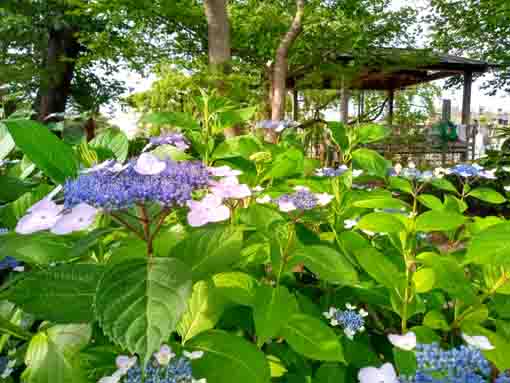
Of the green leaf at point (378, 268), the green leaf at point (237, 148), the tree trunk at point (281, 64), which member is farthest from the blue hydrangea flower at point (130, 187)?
the tree trunk at point (281, 64)

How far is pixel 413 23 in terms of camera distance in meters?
10.8

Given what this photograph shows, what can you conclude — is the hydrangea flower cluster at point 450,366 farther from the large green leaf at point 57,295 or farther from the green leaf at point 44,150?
the green leaf at point 44,150

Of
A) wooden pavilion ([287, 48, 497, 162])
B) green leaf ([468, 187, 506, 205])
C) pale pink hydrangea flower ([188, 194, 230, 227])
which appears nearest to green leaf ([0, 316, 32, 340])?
pale pink hydrangea flower ([188, 194, 230, 227])

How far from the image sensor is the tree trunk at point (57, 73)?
42.5 feet

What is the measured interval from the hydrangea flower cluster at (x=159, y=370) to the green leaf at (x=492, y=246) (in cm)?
49

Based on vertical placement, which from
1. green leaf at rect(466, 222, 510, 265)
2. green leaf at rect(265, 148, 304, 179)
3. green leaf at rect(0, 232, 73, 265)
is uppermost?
green leaf at rect(265, 148, 304, 179)

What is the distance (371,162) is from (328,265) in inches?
27.1

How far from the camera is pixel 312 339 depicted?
73 cm

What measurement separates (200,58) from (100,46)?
1.99 meters

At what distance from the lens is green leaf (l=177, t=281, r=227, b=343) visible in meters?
0.71

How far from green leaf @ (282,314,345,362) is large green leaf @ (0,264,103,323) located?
0.32 meters

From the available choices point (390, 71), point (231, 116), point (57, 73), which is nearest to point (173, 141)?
point (231, 116)

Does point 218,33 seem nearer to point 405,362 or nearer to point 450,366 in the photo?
point 405,362

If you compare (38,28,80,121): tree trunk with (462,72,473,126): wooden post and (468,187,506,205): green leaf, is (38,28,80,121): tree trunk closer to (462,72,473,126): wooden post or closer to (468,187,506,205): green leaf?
(462,72,473,126): wooden post
